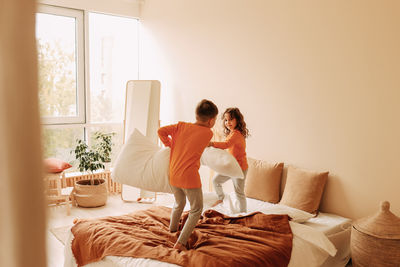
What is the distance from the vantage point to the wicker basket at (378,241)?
2.33 meters

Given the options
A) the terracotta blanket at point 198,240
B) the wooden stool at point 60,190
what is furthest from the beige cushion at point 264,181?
the wooden stool at point 60,190

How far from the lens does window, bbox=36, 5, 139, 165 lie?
482 cm

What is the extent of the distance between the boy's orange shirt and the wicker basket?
126 centimetres

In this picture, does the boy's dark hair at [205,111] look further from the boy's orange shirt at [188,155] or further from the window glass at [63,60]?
the window glass at [63,60]

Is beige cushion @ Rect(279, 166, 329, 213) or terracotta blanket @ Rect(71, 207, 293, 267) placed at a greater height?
beige cushion @ Rect(279, 166, 329, 213)

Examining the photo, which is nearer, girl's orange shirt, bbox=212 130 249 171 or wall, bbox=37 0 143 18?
girl's orange shirt, bbox=212 130 249 171

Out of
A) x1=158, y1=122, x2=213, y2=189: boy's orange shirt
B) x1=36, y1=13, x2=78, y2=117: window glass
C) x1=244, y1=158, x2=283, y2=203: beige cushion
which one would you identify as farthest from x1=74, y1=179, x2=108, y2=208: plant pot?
x1=158, y1=122, x2=213, y2=189: boy's orange shirt

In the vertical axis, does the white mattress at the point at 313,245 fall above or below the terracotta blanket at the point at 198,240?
below

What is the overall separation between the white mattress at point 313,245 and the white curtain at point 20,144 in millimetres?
1831

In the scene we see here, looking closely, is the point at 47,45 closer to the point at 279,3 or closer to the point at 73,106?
the point at 73,106

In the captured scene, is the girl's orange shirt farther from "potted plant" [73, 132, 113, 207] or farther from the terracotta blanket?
"potted plant" [73, 132, 113, 207]

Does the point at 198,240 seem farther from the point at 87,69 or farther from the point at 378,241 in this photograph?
the point at 87,69

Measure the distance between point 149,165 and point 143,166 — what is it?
6 centimetres

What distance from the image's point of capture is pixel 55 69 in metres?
4.80
